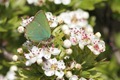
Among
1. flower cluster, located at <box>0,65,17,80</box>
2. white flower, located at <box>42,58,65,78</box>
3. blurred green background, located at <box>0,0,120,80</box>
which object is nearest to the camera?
white flower, located at <box>42,58,65,78</box>

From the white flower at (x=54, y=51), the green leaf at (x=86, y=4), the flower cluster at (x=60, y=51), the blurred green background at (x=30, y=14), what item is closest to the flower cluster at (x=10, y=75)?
the blurred green background at (x=30, y=14)

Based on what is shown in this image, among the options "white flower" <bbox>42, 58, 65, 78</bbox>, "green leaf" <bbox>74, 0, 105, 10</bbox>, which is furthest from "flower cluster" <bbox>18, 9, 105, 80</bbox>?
"green leaf" <bbox>74, 0, 105, 10</bbox>

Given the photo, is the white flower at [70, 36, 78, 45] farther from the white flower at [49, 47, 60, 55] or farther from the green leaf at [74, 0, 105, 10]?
the green leaf at [74, 0, 105, 10]

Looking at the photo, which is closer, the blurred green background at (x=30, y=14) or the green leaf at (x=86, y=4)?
the blurred green background at (x=30, y=14)

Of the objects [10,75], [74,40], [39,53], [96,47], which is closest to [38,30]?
[39,53]

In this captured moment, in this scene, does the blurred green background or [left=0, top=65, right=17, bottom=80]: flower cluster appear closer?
[left=0, top=65, right=17, bottom=80]: flower cluster

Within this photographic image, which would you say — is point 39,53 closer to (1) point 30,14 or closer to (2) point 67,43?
(2) point 67,43

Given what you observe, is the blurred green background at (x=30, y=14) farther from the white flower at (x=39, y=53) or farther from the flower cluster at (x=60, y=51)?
the white flower at (x=39, y=53)
